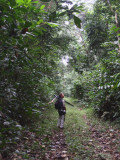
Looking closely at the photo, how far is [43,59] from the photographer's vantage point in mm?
4629

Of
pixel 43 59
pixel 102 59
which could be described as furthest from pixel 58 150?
pixel 102 59

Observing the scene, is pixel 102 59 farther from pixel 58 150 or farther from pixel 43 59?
pixel 58 150

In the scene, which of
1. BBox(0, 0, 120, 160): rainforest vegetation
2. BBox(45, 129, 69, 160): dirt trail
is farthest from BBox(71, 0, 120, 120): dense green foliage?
BBox(45, 129, 69, 160): dirt trail

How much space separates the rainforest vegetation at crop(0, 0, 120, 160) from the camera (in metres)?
1.70

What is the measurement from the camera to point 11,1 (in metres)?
1.46

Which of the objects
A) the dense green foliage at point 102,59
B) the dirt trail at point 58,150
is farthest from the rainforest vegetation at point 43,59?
the dirt trail at point 58,150

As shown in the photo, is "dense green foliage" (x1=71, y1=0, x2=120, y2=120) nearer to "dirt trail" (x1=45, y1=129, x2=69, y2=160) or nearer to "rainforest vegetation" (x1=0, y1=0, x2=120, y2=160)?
"rainforest vegetation" (x1=0, y1=0, x2=120, y2=160)

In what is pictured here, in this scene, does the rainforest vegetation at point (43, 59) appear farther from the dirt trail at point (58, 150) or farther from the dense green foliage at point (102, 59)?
the dirt trail at point (58, 150)

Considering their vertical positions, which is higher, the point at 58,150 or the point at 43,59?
the point at 43,59

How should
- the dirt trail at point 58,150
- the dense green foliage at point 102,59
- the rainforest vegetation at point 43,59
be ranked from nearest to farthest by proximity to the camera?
the rainforest vegetation at point 43,59
the dirt trail at point 58,150
the dense green foliage at point 102,59

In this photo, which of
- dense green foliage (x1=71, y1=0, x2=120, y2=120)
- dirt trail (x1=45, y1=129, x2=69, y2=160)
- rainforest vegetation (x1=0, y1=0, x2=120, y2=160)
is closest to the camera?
rainforest vegetation (x1=0, y1=0, x2=120, y2=160)

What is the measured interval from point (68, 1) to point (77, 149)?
12.0 feet

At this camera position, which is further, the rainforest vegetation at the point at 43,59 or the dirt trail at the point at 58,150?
the dirt trail at the point at 58,150

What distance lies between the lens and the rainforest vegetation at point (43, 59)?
1698 mm
